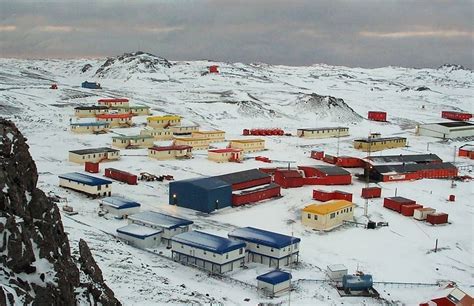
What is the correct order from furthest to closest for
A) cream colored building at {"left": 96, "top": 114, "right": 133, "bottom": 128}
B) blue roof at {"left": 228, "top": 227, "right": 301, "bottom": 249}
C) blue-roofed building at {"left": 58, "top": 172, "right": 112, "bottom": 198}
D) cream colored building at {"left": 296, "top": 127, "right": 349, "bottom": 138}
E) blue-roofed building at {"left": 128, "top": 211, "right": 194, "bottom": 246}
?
cream colored building at {"left": 296, "top": 127, "right": 349, "bottom": 138}
cream colored building at {"left": 96, "top": 114, "right": 133, "bottom": 128}
blue-roofed building at {"left": 58, "top": 172, "right": 112, "bottom": 198}
blue-roofed building at {"left": 128, "top": 211, "right": 194, "bottom": 246}
blue roof at {"left": 228, "top": 227, "right": 301, "bottom": 249}

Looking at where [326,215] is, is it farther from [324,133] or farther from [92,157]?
[324,133]

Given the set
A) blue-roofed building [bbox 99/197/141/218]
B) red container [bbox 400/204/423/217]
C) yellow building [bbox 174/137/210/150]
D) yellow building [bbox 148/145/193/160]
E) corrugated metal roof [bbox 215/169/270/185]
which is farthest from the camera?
yellow building [bbox 174/137/210/150]

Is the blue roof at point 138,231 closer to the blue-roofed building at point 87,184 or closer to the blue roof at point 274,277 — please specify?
the blue roof at point 274,277

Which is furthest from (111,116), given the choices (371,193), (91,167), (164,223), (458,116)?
(458,116)

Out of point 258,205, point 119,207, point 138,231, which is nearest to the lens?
point 138,231

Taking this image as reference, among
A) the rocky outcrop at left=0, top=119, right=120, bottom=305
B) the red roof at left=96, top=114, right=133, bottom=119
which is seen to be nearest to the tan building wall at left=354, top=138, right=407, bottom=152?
the red roof at left=96, top=114, right=133, bottom=119

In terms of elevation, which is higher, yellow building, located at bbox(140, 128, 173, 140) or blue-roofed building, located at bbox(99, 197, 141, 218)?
yellow building, located at bbox(140, 128, 173, 140)

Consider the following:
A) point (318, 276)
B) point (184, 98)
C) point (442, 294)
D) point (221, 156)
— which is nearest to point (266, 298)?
point (318, 276)

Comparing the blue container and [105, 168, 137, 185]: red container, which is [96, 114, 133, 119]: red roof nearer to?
[105, 168, 137, 185]: red container
